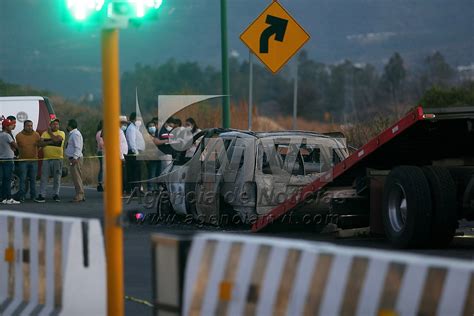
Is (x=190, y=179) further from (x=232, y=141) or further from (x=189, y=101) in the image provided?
(x=189, y=101)

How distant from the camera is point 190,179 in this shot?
59.8 ft

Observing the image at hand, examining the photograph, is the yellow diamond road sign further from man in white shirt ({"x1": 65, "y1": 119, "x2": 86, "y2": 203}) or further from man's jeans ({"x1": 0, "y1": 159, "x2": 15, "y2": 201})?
man's jeans ({"x1": 0, "y1": 159, "x2": 15, "y2": 201})

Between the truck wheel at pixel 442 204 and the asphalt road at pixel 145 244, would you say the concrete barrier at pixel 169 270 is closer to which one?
the asphalt road at pixel 145 244

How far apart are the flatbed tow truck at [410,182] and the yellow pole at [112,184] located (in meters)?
6.56

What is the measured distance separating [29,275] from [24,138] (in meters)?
17.3

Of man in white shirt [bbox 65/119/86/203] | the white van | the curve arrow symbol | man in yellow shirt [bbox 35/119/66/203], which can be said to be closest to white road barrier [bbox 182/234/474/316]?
the curve arrow symbol

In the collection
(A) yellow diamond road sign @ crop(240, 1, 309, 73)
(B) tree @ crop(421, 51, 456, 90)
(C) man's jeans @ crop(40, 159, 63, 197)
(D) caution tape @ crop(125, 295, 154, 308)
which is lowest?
(D) caution tape @ crop(125, 295, 154, 308)

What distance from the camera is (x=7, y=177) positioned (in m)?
25.3

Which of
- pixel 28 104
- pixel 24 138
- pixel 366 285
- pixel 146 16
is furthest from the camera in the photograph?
pixel 28 104

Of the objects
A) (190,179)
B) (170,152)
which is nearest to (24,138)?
(170,152)

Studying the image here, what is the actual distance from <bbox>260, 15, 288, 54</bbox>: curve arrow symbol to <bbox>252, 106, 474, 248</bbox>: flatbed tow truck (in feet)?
20.5

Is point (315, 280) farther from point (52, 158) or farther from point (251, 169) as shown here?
point (52, 158)

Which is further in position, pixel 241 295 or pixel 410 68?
pixel 410 68

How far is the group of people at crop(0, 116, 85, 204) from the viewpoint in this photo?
25453mm
